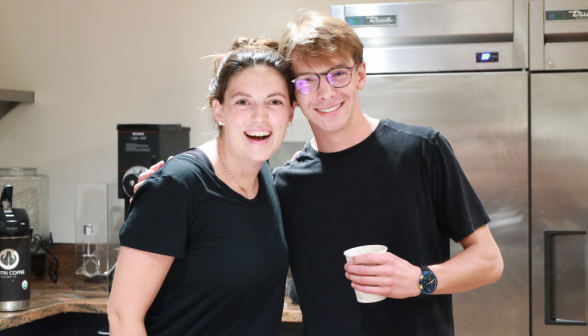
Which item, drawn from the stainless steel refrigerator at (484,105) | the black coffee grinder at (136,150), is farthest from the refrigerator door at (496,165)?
the black coffee grinder at (136,150)

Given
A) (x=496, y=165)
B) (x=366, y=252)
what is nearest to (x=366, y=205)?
(x=366, y=252)

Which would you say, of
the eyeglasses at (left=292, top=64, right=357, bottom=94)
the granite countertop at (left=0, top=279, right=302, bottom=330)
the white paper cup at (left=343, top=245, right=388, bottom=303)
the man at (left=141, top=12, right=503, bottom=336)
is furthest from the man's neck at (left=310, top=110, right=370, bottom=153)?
the granite countertop at (left=0, top=279, right=302, bottom=330)

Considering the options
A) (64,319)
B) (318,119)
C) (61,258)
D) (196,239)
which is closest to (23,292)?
(64,319)

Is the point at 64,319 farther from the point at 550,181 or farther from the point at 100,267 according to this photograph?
the point at 550,181

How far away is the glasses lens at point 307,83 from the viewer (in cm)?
145

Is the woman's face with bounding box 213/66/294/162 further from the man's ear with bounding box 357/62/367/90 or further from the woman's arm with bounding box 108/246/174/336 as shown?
the woman's arm with bounding box 108/246/174/336

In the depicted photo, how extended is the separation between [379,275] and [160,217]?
1.72 ft

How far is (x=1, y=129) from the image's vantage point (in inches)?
135

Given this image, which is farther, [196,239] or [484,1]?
[484,1]

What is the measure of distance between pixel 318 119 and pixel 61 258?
2448 millimetres

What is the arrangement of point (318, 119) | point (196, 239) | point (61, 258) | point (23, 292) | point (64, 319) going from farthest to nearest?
point (61, 258), point (64, 319), point (23, 292), point (318, 119), point (196, 239)

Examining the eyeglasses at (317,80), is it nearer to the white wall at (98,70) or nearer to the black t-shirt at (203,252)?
the black t-shirt at (203,252)

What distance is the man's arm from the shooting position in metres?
1.26

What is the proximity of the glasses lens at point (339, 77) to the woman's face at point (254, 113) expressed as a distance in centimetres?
14
